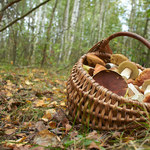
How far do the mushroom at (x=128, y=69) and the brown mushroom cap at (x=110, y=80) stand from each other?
49cm

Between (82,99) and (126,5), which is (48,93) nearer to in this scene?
(82,99)

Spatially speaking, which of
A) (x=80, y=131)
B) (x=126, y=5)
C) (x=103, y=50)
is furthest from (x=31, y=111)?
(x=126, y=5)

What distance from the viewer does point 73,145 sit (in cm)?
102

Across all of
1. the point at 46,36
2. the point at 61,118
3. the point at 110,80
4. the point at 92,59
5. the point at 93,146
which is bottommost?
the point at 61,118

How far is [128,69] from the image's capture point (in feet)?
6.64

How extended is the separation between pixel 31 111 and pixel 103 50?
123 cm

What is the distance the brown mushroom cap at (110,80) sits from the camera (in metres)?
1.49

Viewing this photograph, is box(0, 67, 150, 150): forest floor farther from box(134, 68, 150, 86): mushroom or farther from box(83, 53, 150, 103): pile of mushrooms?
box(134, 68, 150, 86): mushroom

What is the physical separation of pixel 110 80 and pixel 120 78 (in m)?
0.10

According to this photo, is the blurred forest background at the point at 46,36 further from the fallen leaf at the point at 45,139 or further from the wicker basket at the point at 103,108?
the fallen leaf at the point at 45,139

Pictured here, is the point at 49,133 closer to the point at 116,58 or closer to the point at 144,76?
the point at 144,76

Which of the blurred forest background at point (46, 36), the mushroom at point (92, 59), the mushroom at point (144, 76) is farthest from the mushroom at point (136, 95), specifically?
the blurred forest background at point (46, 36)

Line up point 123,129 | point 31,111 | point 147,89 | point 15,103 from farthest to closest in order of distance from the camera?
point 15,103 → point 31,111 → point 147,89 → point 123,129

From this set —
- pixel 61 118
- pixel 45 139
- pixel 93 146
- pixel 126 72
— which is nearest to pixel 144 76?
pixel 126 72
